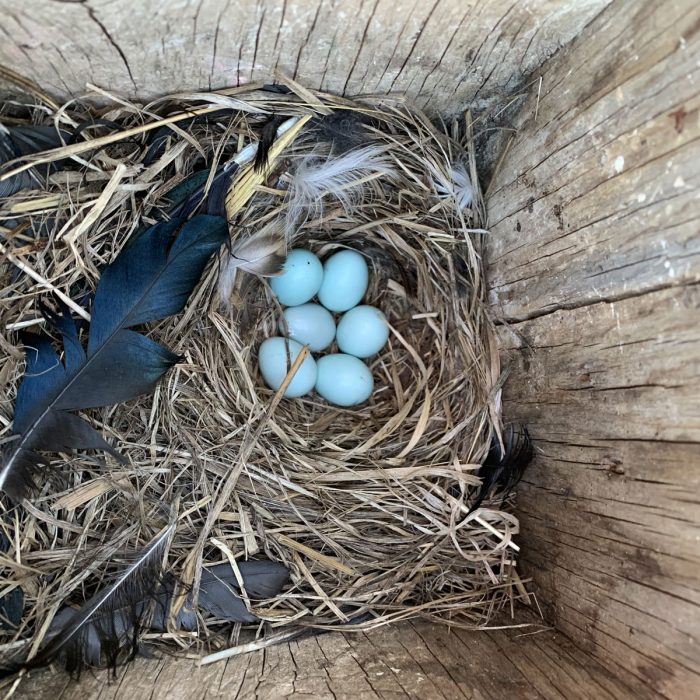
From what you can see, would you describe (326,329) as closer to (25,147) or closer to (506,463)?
(506,463)

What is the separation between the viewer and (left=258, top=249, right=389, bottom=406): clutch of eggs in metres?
1.65

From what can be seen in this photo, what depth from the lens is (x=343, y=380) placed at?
1.70m

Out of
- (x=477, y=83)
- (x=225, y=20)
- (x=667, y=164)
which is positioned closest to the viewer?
(x=667, y=164)

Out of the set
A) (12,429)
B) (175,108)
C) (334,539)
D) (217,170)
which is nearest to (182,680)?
(334,539)

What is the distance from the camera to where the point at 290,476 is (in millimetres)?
1549

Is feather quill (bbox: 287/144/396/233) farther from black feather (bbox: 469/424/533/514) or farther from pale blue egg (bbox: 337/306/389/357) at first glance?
black feather (bbox: 469/424/533/514)

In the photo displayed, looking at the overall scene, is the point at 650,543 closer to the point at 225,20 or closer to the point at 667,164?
the point at 667,164

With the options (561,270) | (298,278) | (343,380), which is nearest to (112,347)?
(298,278)

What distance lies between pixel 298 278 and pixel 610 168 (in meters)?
0.79

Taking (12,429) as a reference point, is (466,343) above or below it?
above

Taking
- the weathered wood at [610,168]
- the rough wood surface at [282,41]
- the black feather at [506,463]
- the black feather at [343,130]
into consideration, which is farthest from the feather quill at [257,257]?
the black feather at [506,463]

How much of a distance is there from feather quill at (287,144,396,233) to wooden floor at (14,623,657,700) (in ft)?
3.30

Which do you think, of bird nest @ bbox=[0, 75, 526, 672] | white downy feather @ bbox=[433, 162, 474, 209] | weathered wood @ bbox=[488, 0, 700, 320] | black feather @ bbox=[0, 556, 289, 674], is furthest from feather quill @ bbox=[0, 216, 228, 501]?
weathered wood @ bbox=[488, 0, 700, 320]

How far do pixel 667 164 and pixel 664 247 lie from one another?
14cm
